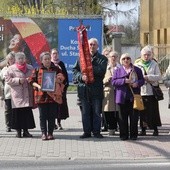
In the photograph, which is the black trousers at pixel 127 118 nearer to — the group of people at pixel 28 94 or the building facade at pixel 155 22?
the group of people at pixel 28 94

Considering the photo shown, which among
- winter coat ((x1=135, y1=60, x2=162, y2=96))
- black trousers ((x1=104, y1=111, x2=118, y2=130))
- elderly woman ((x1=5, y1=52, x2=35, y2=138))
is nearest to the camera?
elderly woman ((x1=5, y1=52, x2=35, y2=138))

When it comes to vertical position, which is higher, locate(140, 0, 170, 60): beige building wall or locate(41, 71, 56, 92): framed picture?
locate(140, 0, 170, 60): beige building wall

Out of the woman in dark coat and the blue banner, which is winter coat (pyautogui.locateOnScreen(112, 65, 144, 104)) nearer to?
the woman in dark coat

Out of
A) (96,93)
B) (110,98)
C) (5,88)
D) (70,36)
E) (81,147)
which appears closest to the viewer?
(81,147)

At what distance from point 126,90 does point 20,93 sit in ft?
7.13

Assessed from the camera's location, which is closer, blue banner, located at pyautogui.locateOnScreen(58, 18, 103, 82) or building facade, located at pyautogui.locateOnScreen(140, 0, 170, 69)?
blue banner, located at pyautogui.locateOnScreen(58, 18, 103, 82)

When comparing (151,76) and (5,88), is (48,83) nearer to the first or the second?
(5,88)

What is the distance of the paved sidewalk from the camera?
9.51 meters

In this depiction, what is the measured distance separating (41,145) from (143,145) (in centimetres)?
196

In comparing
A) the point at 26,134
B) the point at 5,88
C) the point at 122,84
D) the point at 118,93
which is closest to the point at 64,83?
the point at 5,88

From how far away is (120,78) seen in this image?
10.7 m

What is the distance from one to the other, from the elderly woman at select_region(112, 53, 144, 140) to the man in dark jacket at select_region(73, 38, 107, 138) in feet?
1.08

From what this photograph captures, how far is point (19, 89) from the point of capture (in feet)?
36.4

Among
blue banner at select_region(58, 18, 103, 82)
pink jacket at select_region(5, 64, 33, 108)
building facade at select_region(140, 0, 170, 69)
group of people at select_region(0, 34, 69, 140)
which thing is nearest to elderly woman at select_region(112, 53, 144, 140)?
group of people at select_region(0, 34, 69, 140)
